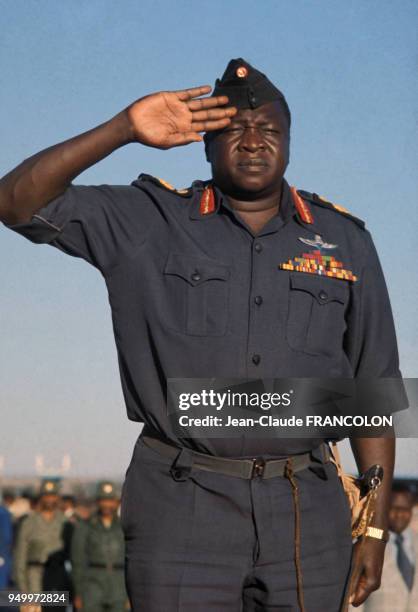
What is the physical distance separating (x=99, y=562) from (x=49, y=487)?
74.2 inches

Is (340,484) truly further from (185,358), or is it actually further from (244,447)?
(185,358)

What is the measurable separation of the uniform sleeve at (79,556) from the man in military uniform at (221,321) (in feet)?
24.7

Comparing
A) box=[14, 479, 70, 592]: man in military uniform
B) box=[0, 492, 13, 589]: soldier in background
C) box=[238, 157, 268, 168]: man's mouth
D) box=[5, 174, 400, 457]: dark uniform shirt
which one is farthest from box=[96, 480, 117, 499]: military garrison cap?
box=[238, 157, 268, 168]: man's mouth

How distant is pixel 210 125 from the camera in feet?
13.9

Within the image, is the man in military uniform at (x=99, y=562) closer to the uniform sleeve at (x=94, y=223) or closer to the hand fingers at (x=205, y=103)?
the uniform sleeve at (x=94, y=223)

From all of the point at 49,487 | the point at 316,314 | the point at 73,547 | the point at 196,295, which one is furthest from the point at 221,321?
the point at 49,487

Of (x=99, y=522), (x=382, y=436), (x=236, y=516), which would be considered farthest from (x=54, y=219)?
(x=99, y=522)

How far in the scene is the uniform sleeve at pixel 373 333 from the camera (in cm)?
467

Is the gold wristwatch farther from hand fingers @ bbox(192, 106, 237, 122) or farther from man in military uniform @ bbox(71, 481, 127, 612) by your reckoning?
man in military uniform @ bbox(71, 481, 127, 612)

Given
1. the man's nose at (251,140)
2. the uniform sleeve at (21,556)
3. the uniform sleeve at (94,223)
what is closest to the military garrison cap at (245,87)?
the man's nose at (251,140)

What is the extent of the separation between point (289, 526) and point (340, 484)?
14.4 inches

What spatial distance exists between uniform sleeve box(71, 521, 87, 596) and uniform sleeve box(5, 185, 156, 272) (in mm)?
7841

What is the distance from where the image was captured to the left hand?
4.57 m

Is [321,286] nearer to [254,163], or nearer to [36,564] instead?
[254,163]
